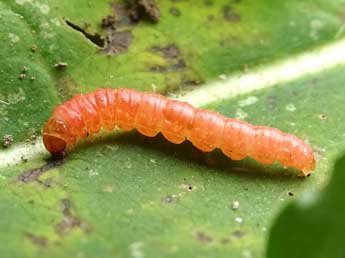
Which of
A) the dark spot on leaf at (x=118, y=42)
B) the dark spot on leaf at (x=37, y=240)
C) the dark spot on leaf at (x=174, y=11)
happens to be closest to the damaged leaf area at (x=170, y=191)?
the dark spot on leaf at (x=37, y=240)

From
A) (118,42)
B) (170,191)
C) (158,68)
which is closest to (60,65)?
(118,42)

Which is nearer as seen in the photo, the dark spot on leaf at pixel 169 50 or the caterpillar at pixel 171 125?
the caterpillar at pixel 171 125

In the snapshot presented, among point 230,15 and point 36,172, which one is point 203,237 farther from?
point 230,15

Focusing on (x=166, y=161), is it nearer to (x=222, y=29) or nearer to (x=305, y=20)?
(x=222, y=29)

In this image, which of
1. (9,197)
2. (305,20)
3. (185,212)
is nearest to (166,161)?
(185,212)

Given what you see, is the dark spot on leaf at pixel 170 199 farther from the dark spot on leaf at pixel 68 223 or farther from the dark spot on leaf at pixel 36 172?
the dark spot on leaf at pixel 36 172


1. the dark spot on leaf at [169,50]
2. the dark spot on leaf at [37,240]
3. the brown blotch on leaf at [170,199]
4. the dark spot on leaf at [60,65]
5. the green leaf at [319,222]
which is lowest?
the brown blotch on leaf at [170,199]

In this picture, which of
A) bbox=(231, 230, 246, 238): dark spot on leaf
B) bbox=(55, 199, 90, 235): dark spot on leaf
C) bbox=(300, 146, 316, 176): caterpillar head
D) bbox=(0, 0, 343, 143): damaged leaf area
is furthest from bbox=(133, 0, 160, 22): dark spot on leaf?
bbox=(231, 230, 246, 238): dark spot on leaf
